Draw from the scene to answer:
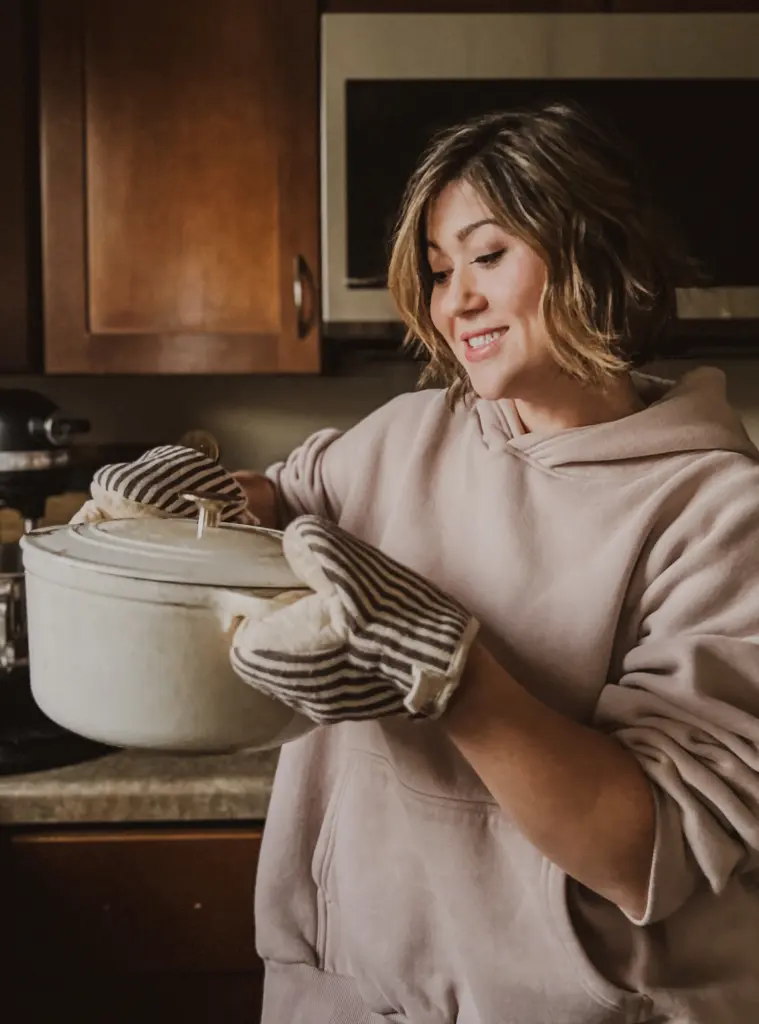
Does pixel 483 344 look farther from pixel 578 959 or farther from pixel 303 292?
pixel 303 292

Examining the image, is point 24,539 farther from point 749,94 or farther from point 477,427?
point 749,94

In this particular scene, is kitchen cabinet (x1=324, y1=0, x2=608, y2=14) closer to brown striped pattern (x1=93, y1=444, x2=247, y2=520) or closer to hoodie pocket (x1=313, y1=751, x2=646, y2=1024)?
brown striped pattern (x1=93, y1=444, x2=247, y2=520)

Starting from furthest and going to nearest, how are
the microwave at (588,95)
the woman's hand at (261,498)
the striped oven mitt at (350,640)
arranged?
the microwave at (588,95) → the woman's hand at (261,498) → the striped oven mitt at (350,640)

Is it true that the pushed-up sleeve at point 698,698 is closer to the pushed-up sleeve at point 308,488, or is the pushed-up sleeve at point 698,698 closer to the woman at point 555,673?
the woman at point 555,673

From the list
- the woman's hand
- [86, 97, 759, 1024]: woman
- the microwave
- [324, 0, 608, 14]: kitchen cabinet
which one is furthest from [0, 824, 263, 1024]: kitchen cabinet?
[324, 0, 608, 14]: kitchen cabinet

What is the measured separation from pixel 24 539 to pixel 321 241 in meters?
0.88

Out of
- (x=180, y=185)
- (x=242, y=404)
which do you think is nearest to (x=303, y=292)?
(x=180, y=185)

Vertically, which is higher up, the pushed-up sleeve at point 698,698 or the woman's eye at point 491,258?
the woman's eye at point 491,258

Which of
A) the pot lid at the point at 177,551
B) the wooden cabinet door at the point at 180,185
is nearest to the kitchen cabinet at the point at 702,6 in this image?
the wooden cabinet door at the point at 180,185

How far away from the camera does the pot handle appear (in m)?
0.51

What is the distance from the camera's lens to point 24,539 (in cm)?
61

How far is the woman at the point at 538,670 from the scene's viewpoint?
573 millimetres

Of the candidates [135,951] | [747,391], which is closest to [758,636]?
[135,951]

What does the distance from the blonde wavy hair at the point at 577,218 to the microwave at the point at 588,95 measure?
57cm
